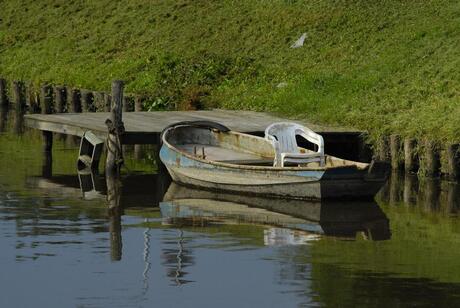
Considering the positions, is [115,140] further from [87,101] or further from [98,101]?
[87,101]

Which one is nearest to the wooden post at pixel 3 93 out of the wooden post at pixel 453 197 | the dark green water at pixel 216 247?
the dark green water at pixel 216 247

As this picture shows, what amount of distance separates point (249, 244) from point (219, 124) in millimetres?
9768

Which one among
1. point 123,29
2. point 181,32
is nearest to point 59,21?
point 123,29

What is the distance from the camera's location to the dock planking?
37688 millimetres

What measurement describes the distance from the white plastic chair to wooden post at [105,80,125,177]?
3.84 meters

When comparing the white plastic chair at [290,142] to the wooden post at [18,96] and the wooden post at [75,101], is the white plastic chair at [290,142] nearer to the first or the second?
the wooden post at [75,101]

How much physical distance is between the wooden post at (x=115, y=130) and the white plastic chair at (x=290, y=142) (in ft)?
12.6

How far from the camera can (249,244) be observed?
2761 centimetres

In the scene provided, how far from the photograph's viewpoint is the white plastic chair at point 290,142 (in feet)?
110

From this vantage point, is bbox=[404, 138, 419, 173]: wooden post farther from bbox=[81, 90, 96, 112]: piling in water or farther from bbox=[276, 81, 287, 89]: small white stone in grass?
bbox=[81, 90, 96, 112]: piling in water

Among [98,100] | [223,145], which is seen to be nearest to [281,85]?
[98,100]

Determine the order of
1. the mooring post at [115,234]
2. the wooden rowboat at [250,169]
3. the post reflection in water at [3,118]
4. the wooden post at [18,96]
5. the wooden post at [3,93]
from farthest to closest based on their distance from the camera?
the wooden post at [3,93] → the wooden post at [18,96] → the post reflection in water at [3,118] → the wooden rowboat at [250,169] → the mooring post at [115,234]

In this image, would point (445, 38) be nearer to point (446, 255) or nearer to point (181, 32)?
point (181, 32)

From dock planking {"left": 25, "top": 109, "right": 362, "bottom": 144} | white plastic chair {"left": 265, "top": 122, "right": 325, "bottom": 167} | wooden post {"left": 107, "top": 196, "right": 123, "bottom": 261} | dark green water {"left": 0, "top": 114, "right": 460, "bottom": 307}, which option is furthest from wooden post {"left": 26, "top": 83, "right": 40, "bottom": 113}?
wooden post {"left": 107, "top": 196, "right": 123, "bottom": 261}
